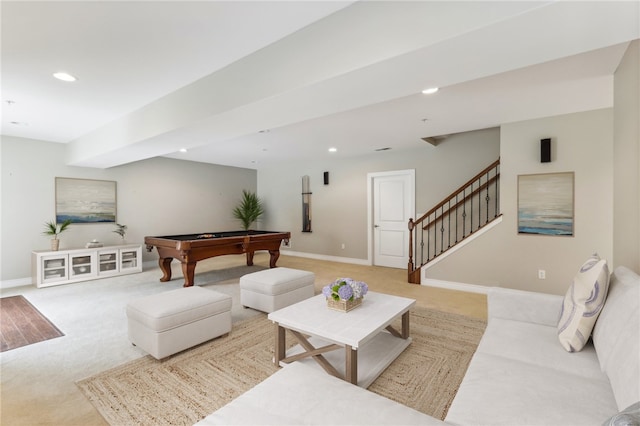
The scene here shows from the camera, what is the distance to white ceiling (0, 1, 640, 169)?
1568mm

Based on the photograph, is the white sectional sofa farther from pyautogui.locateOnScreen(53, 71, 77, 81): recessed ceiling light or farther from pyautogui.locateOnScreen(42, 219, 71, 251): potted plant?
pyautogui.locateOnScreen(42, 219, 71, 251): potted plant

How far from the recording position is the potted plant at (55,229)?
16.1ft

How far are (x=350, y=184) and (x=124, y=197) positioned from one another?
4.71 m

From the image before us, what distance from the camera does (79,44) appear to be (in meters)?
2.24

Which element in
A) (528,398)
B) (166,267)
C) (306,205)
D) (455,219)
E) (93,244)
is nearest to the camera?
(528,398)

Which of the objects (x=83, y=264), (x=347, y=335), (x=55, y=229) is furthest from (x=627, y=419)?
(x=55, y=229)

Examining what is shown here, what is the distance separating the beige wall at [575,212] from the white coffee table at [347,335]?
223 centimetres

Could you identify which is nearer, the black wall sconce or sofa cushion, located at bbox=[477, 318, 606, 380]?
sofa cushion, located at bbox=[477, 318, 606, 380]

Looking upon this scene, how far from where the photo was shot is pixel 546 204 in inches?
147

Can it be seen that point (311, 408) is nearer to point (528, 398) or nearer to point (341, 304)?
point (528, 398)

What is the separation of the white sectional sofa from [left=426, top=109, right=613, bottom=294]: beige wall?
2.34 meters

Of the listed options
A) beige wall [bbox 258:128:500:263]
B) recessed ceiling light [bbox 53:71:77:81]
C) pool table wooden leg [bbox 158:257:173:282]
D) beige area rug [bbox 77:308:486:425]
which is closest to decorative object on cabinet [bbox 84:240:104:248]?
pool table wooden leg [bbox 158:257:173:282]

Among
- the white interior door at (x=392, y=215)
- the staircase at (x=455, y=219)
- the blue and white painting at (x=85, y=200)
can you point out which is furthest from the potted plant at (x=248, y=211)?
the staircase at (x=455, y=219)

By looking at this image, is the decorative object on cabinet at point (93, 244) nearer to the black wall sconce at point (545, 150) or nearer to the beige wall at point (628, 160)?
the beige wall at point (628, 160)
